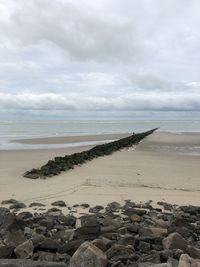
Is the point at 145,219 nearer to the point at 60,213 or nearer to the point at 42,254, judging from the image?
the point at 60,213

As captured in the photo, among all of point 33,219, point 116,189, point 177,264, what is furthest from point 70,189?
point 177,264

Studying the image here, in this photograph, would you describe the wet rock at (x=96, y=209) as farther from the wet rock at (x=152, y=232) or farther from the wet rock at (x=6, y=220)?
the wet rock at (x=152, y=232)

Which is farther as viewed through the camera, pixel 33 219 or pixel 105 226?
pixel 33 219

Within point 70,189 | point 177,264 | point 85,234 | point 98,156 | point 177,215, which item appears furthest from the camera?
point 98,156

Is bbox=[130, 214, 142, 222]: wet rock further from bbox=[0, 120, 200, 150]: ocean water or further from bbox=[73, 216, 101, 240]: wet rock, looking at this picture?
bbox=[0, 120, 200, 150]: ocean water

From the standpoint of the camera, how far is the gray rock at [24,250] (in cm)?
500

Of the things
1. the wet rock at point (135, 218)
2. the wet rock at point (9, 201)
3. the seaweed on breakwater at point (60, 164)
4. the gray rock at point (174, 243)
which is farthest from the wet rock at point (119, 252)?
the seaweed on breakwater at point (60, 164)

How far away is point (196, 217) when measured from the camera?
309 inches

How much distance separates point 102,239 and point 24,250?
1106 millimetres

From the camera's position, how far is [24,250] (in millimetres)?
5082

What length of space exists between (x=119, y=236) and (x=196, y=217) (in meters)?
2.42

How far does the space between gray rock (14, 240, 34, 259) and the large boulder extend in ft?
2.50

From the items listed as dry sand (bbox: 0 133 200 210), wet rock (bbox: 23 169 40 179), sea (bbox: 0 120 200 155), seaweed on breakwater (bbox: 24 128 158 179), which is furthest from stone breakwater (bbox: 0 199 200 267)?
sea (bbox: 0 120 200 155)

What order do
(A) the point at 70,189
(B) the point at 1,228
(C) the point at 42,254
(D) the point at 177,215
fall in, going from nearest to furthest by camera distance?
(C) the point at 42,254
(B) the point at 1,228
(D) the point at 177,215
(A) the point at 70,189
